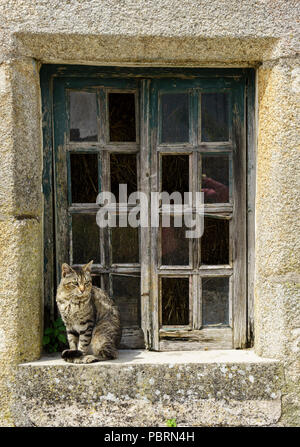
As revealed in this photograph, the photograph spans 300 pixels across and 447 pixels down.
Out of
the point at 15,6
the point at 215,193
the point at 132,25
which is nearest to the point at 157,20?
the point at 132,25

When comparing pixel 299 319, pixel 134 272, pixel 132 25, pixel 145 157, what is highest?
pixel 132 25

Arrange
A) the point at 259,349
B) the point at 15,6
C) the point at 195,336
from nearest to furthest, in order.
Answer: the point at 15,6, the point at 259,349, the point at 195,336

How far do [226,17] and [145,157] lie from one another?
36.9 inches

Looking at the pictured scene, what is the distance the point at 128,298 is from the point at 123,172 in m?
0.83

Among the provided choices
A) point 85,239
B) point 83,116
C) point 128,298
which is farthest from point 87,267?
point 83,116

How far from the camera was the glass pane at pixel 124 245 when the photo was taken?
9.37ft

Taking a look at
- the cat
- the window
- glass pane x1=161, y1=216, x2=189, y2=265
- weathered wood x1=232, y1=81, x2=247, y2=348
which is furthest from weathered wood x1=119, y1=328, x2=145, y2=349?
weathered wood x1=232, y1=81, x2=247, y2=348

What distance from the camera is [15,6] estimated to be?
2.41 metres

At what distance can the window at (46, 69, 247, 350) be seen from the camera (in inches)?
110

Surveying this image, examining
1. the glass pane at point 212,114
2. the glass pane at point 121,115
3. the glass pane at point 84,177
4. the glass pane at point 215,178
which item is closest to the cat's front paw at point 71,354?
the glass pane at point 84,177

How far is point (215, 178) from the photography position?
9.33 feet

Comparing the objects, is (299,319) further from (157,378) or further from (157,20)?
(157,20)

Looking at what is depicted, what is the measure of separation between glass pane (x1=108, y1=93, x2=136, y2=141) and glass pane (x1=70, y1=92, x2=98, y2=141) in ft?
0.34

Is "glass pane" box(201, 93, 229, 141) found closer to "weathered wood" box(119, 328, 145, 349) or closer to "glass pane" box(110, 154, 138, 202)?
"glass pane" box(110, 154, 138, 202)
